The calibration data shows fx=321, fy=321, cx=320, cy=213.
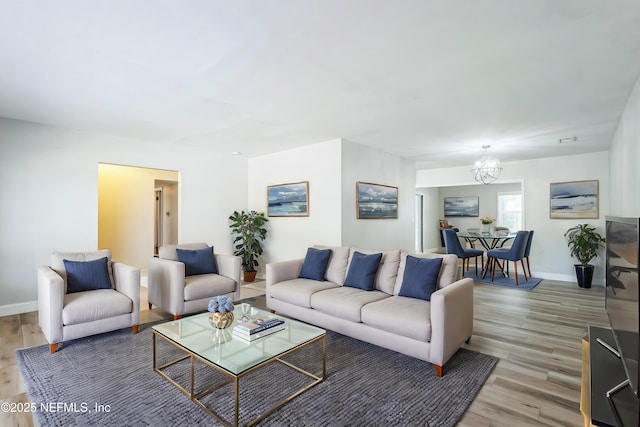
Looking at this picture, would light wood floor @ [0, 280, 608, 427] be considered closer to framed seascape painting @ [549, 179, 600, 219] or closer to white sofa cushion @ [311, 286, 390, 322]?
white sofa cushion @ [311, 286, 390, 322]

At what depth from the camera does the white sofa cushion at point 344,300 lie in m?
3.04

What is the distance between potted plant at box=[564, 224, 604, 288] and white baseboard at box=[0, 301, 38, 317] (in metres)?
8.34

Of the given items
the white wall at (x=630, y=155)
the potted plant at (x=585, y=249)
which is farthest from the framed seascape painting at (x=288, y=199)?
the potted plant at (x=585, y=249)

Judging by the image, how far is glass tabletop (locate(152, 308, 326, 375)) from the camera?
2.03m

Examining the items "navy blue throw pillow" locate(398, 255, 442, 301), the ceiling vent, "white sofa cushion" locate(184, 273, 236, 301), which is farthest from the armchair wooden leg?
the ceiling vent

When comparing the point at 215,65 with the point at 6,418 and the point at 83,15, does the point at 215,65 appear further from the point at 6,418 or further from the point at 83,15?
the point at 6,418

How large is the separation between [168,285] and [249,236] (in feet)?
7.46

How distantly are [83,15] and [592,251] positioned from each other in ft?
24.3

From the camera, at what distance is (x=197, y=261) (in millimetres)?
4215

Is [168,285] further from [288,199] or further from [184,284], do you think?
[288,199]

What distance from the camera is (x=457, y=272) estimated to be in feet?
10.3

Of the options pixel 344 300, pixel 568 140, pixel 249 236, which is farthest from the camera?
pixel 249 236

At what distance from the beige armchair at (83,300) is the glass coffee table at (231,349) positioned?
0.94 m

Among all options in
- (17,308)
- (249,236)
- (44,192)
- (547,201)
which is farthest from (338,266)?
(547,201)
